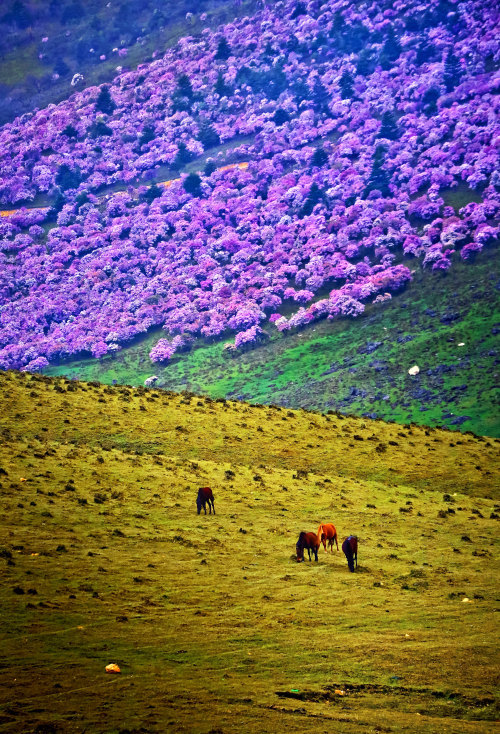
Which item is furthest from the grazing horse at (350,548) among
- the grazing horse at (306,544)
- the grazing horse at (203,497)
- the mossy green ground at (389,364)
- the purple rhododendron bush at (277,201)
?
the purple rhododendron bush at (277,201)

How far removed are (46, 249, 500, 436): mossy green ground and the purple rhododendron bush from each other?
14.8 feet

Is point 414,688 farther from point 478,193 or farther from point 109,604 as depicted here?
point 478,193

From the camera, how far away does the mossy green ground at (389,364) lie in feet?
318

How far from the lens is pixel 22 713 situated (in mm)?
15117

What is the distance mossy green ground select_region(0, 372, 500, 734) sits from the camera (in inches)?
645

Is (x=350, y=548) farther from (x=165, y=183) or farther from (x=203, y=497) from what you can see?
(x=165, y=183)

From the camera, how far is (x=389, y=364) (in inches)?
4284

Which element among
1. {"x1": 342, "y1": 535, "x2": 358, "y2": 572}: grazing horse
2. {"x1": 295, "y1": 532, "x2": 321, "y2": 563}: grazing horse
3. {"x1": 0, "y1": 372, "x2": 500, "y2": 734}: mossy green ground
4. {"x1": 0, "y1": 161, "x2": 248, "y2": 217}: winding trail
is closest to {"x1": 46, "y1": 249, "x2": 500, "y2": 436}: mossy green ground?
{"x1": 0, "y1": 372, "x2": 500, "y2": 734}: mossy green ground

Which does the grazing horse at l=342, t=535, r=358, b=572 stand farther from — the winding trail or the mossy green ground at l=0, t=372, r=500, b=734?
the winding trail

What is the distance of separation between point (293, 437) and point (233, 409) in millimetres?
6592

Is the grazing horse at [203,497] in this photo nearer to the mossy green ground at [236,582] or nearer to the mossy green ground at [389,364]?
the mossy green ground at [236,582]

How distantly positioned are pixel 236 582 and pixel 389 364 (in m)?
87.5

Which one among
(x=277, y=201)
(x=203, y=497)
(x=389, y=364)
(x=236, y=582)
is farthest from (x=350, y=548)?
(x=277, y=201)

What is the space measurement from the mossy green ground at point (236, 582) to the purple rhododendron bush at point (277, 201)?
86460 millimetres
